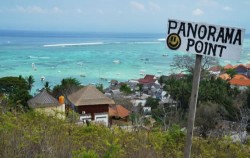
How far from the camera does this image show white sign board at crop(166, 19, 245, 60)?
5.69 ft

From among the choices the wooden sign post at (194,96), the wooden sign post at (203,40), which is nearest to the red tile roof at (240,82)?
the wooden sign post at (194,96)

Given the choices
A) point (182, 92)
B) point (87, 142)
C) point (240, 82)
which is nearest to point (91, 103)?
point (182, 92)

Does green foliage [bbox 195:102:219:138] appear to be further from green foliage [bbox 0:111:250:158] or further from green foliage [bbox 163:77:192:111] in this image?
green foliage [bbox 0:111:250:158]

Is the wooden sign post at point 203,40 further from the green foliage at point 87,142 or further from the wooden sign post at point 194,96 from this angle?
the green foliage at point 87,142

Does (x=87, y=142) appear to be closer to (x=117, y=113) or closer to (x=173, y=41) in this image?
(x=173, y=41)

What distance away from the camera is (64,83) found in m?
22.8

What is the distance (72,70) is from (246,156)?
138 feet

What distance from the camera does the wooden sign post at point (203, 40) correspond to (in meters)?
1.74

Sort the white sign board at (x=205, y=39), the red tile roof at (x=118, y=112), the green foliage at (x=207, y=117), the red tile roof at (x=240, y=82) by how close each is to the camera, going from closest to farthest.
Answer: the white sign board at (x=205, y=39) < the green foliage at (x=207, y=117) < the red tile roof at (x=118, y=112) < the red tile roof at (x=240, y=82)

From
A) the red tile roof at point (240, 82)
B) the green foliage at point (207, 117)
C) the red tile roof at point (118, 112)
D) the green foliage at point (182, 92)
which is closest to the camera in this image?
the green foliage at point (207, 117)

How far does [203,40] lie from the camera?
6.01ft

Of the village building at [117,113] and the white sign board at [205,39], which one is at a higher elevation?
the white sign board at [205,39]

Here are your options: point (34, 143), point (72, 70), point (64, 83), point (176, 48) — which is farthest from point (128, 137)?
point (72, 70)

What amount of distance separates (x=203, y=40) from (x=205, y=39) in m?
0.01
